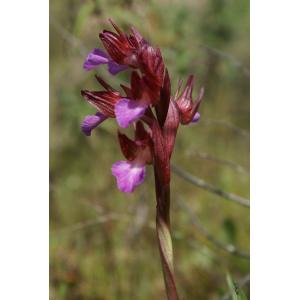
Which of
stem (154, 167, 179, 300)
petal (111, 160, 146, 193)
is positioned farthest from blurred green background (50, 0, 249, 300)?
petal (111, 160, 146, 193)

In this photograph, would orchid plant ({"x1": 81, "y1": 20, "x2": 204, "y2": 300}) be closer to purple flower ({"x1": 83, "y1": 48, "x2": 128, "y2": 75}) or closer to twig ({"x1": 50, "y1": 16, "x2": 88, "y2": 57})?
purple flower ({"x1": 83, "y1": 48, "x2": 128, "y2": 75})

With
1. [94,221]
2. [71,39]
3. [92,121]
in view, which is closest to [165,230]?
[92,121]

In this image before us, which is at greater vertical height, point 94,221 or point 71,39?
point 71,39

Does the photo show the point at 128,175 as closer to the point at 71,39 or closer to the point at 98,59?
the point at 98,59

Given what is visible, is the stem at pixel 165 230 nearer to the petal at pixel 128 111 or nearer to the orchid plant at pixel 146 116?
the orchid plant at pixel 146 116
